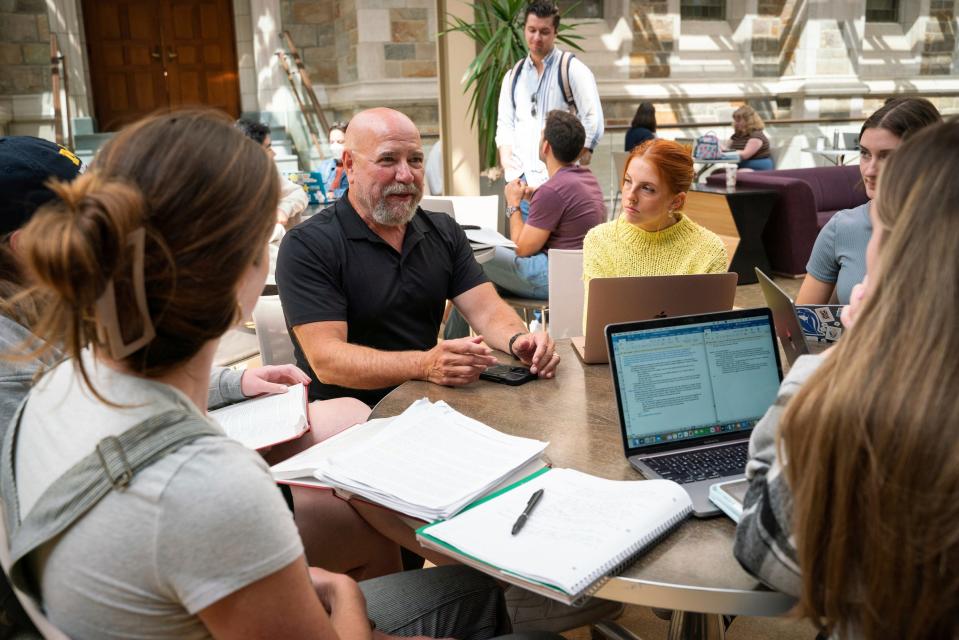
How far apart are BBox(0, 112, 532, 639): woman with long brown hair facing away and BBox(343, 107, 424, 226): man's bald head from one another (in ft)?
4.46

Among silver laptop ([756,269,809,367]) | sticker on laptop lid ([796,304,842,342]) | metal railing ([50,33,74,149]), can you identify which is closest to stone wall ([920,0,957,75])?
metal railing ([50,33,74,149])

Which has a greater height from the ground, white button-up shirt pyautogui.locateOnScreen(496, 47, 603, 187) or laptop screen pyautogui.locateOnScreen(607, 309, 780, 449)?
white button-up shirt pyautogui.locateOnScreen(496, 47, 603, 187)

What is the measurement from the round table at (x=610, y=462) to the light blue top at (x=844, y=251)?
0.89 metres

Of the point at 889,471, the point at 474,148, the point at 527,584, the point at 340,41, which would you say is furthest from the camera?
the point at 340,41

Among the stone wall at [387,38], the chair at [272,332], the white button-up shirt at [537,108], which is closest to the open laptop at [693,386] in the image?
the chair at [272,332]

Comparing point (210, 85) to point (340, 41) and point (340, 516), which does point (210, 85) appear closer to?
point (340, 41)

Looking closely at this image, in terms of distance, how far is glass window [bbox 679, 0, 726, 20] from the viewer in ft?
38.2

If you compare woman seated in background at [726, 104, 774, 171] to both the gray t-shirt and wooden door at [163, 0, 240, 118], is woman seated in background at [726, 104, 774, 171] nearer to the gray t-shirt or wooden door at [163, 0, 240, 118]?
wooden door at [163, 0, 240, 118]

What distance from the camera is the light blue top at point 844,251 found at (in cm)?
233

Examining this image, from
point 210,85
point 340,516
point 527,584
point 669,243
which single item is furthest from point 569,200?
point 210,85

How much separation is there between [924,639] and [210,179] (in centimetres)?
87

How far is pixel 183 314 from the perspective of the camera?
850mm

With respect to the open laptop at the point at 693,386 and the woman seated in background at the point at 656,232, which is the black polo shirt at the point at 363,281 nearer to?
the woman seated in background at the point at 656,232

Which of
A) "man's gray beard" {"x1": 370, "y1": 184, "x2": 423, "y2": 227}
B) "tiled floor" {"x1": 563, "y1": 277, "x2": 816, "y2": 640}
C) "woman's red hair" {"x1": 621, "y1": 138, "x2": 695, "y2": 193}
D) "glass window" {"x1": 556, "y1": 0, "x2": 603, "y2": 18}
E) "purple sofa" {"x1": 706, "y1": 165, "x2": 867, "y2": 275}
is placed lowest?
"tiled floor" {"x1": 563, "y1": 277, "x2": 816, "y2": 640}
